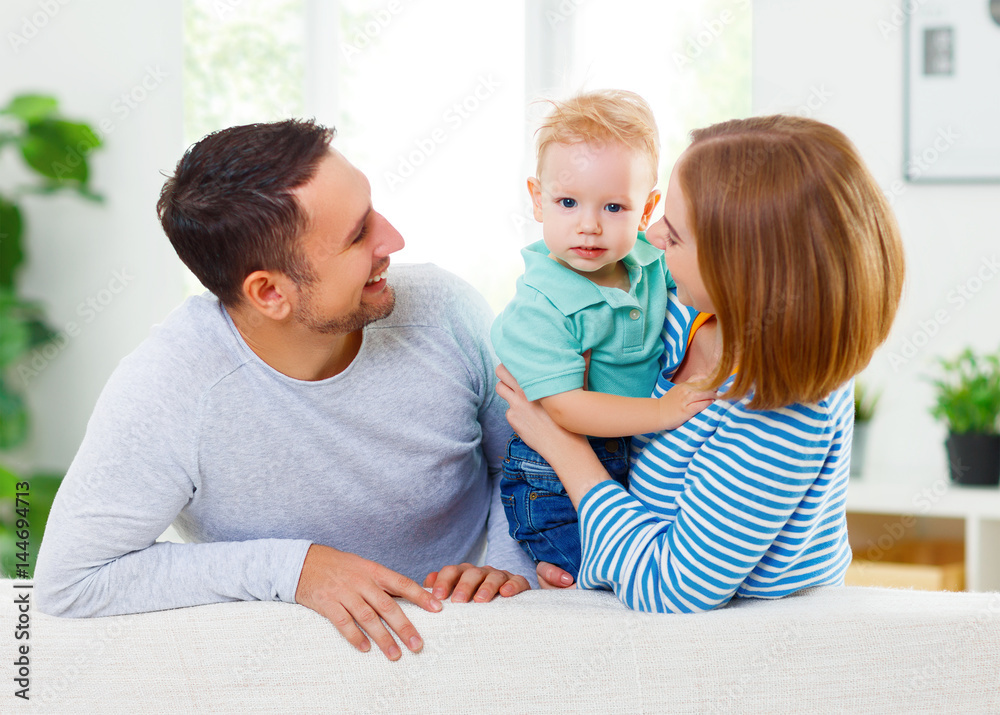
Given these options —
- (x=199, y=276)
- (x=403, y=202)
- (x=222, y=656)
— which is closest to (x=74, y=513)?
(x=222, y=656)

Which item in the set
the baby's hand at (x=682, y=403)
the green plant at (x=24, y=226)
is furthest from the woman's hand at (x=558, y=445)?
the green plant at (x=24, y=226)

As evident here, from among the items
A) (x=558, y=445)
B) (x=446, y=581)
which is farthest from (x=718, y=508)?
(x=446, y=581)

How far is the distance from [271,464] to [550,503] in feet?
1.43

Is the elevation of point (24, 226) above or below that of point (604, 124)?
below

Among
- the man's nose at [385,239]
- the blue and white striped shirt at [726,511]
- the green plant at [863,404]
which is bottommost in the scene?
the green plant at [863,404]

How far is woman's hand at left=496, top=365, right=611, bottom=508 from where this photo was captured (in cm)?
118

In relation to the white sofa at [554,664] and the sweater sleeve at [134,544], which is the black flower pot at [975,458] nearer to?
the white sofa at [554,664]

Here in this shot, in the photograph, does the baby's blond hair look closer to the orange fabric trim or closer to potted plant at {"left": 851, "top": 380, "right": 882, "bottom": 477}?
the orange fabric trim

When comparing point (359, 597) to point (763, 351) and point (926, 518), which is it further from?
point (926, 518)

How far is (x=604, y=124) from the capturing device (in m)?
1.24

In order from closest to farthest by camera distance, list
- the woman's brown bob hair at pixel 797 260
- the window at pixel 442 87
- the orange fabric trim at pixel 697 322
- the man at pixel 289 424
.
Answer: the woman's brown bob hair at pixel 797 260, the man at pixel 289 424, the orange fabric trim at pixel 697 322, the window at pixel 442 87

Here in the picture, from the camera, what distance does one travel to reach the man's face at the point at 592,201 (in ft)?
4.06

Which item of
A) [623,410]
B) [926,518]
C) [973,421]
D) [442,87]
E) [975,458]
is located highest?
[442,87]

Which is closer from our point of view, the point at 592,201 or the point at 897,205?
the point at 592,201
